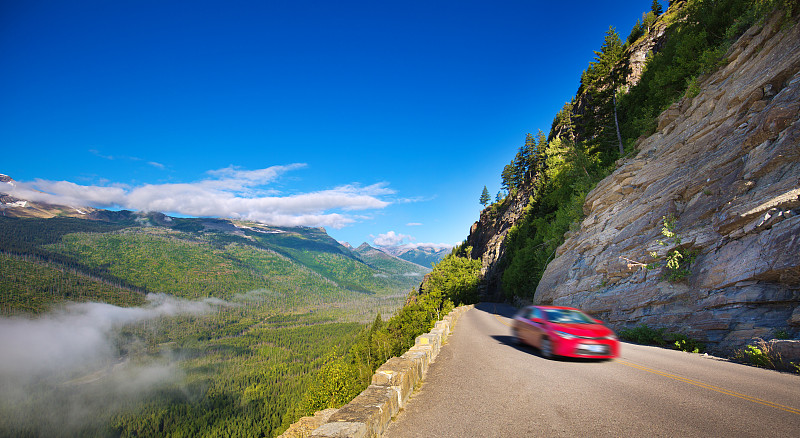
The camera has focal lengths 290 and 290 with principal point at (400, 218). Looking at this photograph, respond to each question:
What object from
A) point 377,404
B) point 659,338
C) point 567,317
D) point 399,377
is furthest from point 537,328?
point 377,404

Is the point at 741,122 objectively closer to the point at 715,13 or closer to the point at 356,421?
the point at 715,13

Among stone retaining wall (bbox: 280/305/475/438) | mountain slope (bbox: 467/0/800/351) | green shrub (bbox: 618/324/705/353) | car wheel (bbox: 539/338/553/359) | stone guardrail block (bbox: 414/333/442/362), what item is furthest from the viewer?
green shrub (bbox: 618/324/705/353)

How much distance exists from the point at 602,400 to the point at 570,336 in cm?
343

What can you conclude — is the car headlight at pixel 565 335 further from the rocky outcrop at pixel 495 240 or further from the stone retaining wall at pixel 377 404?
the rocky outcrop at pixel 495 240

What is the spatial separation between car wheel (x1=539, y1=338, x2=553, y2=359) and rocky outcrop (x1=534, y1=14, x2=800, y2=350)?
5.92 m

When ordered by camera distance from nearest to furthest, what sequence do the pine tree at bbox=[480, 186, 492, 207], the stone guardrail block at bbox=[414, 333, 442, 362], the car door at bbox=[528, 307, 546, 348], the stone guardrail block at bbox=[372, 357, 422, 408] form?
the stone guardrail block at bbox=[372, 357, 422, 408] < the stone guardrail block at bbox=[414, 333, 442, 362] < the car door at bbox=[528, 307, 546, 348] < the pine tree at bbox=[480, 186, 492, 207]

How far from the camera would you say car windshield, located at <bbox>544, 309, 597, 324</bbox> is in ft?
28.7

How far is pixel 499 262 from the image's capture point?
2420 inches

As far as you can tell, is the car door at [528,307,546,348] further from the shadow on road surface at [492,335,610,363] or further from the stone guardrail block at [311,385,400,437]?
the stone guardrail block at [311,385,400,437]

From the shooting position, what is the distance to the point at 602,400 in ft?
16.3

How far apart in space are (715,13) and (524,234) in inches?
1252

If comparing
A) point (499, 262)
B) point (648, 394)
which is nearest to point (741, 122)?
point (648, 394)

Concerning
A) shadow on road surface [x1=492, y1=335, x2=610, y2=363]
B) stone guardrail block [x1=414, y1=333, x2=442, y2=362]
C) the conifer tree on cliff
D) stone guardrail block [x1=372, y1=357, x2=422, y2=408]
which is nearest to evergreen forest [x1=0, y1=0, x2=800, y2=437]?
the conifer tree on cliff

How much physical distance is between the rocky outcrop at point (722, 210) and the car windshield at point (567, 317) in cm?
474
